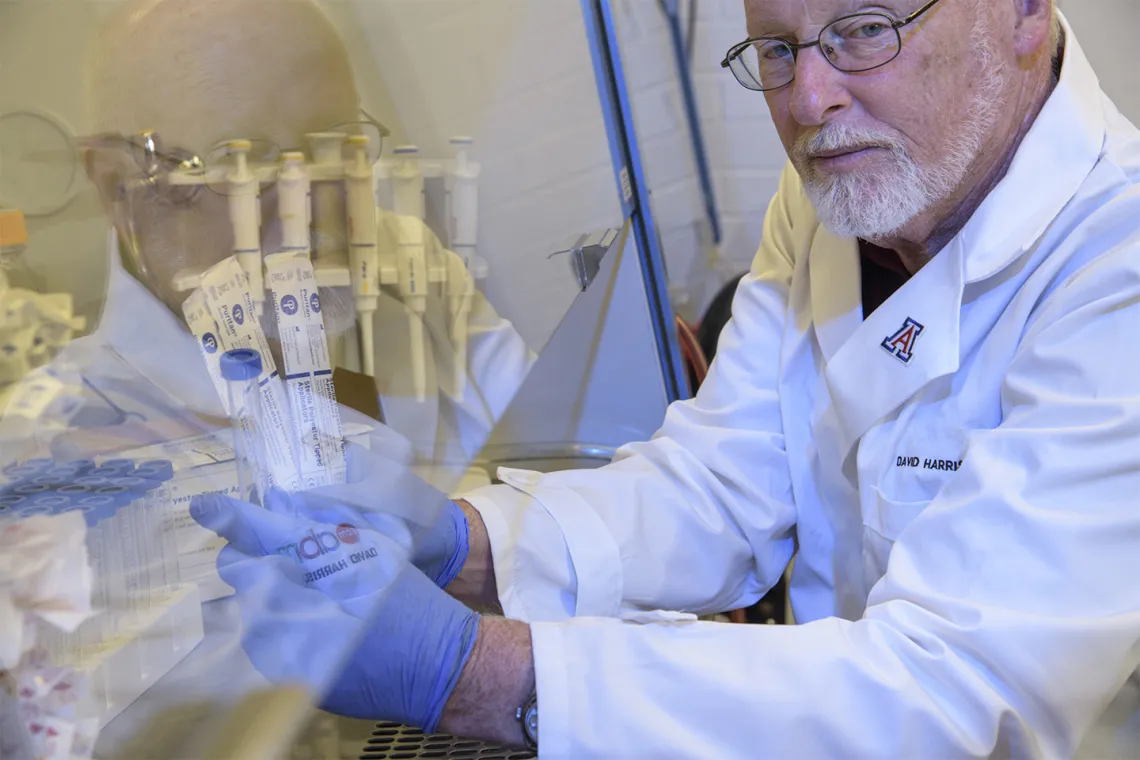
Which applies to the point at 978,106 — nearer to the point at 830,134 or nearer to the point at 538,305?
the point at 830,134

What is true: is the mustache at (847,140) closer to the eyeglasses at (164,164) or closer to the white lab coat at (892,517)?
the white lab coat at (892,517)

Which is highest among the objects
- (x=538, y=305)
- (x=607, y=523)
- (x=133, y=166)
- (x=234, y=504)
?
(x=133, y=166)

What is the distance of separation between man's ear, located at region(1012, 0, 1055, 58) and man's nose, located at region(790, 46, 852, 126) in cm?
19

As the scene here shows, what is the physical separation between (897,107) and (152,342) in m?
0.76

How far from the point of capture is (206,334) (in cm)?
67

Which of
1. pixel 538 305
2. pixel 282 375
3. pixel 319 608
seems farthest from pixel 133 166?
pixel 538 305

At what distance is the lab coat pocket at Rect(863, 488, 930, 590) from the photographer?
0.94 m

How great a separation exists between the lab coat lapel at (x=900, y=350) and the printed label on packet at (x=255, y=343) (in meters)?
0.63

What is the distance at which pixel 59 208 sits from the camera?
64 cm

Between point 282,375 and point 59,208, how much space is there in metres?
0.19

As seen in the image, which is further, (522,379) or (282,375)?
(522,379)

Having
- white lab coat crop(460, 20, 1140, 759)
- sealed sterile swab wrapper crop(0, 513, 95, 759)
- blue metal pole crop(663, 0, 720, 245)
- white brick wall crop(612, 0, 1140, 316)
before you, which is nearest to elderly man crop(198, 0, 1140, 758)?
white lab coat crop(460, 20, 1140, 759)

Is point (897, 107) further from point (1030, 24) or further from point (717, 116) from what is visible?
point (717, 116)

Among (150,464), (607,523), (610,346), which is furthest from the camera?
(610,346)
